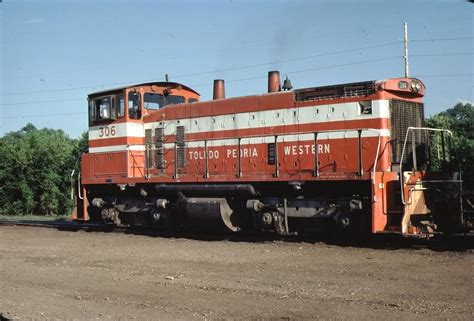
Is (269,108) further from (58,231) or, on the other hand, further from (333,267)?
(58,231)

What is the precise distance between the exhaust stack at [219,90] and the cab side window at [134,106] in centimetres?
224

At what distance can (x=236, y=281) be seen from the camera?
28.0ft

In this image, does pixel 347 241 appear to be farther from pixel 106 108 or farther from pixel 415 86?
pixel 106 108

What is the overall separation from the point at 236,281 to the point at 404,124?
624 cm

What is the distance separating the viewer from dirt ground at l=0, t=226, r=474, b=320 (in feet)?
21.6

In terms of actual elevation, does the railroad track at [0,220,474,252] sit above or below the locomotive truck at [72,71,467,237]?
below

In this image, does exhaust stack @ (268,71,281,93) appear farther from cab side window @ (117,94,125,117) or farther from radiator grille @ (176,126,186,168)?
cab side window @ (117,94,125,117)

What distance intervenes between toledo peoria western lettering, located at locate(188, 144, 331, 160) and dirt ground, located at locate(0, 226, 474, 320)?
2.13 m

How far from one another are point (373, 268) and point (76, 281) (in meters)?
A: 4.79

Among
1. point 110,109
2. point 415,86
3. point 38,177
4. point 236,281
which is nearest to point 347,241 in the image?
point 415,86

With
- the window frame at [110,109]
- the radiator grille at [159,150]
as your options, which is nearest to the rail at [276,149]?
the radiator grille at [159,150]

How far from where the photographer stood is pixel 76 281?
28.7ft

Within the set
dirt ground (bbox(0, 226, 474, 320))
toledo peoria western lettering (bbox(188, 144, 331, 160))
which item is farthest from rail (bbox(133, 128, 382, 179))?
dirt ground (bbox(0, 226, 474, 320))

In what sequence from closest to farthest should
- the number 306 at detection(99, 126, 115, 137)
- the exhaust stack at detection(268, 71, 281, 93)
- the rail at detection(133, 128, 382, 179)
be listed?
1. the rail at detection(133, 128, 382, 179)
2. the exhaust stack at detection(268, 71, 281, 93)
3. the number 306 at detection(99, 126, 115, 137)
